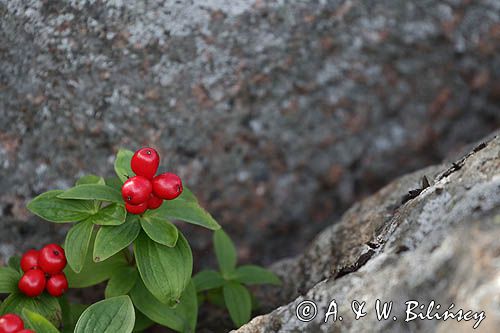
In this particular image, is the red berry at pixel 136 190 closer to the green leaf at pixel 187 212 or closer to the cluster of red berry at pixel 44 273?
the green leaf at pixel 187 212

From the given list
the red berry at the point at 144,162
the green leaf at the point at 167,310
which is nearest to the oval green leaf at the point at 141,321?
the green leaf at the point at 167,310

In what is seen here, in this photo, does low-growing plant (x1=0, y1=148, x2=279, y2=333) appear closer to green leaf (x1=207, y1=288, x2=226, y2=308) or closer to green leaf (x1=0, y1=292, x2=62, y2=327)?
green leaf (x1=0, y1=292, x2=62, y2=327)

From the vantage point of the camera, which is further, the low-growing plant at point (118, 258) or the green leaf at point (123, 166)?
the green leaf at point (123, 166)

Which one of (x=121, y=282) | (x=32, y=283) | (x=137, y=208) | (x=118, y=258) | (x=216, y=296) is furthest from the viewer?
(x=216, y=296)

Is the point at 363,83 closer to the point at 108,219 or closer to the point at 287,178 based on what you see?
the point at 287,178

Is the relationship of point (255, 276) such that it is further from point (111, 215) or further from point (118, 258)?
point (111, 215)

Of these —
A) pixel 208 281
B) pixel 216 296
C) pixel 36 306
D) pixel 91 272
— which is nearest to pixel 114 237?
pixel 91 272

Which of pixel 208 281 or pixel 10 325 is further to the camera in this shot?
pixel 208 281

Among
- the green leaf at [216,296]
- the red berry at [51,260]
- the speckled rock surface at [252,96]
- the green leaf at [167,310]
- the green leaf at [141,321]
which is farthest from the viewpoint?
the green leaf at [216,296]
